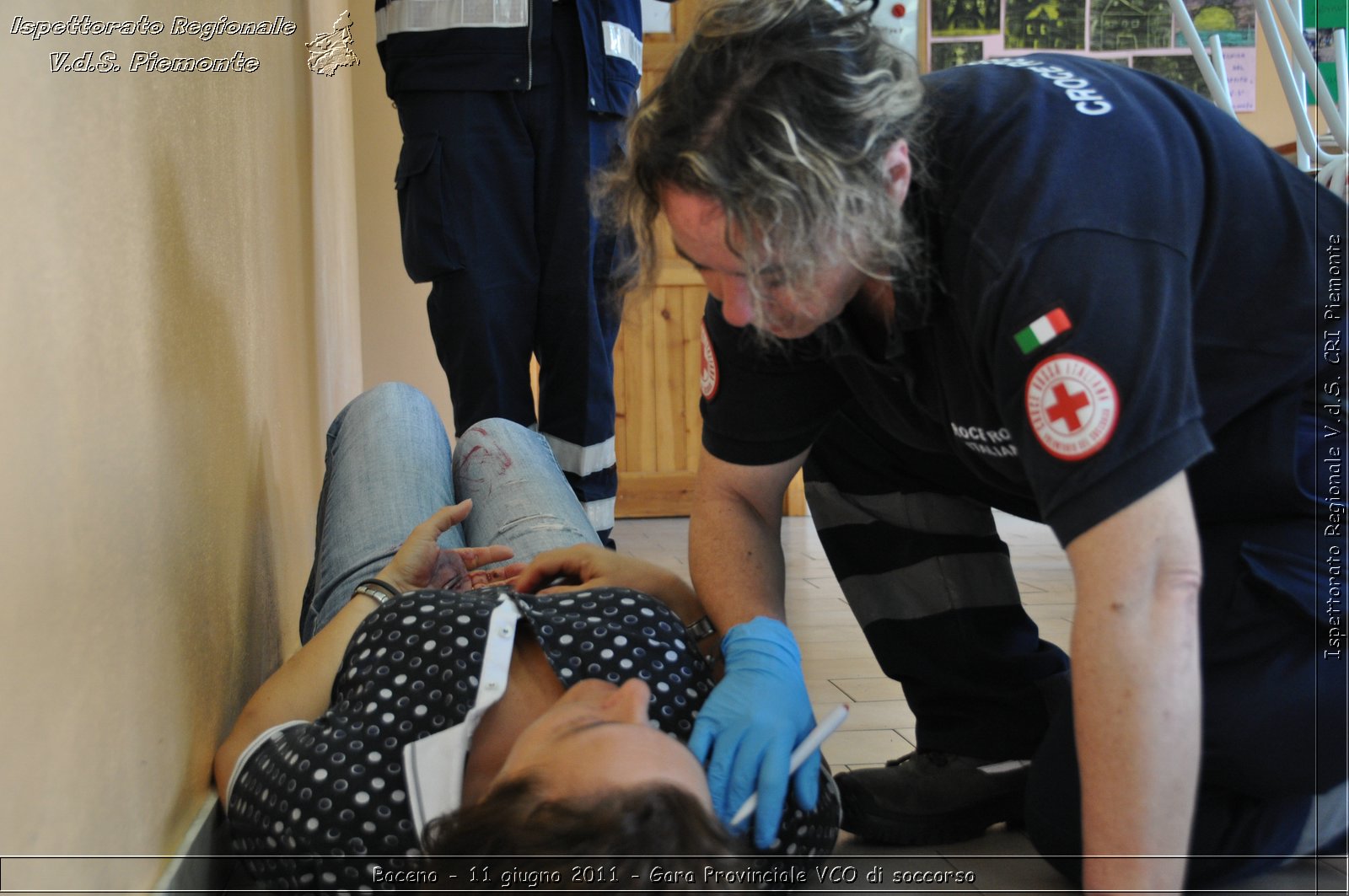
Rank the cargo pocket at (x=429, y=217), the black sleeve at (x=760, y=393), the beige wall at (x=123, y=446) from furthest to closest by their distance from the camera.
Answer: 1. the cargo pocket at (x=429, y=217)
2. the black sleeve at (x=760, y=393)
3. the beige wall at (x=123, y=446)

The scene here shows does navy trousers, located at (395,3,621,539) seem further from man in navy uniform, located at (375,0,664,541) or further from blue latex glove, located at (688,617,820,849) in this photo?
blue latex glove, located at (688,617,820,849)

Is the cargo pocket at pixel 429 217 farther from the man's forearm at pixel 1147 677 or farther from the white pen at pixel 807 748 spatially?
the man's forearm at pixel 1147 677

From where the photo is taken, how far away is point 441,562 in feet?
4.00

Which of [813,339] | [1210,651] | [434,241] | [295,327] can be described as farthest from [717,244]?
[295,327]

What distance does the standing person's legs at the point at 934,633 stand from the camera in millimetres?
1150

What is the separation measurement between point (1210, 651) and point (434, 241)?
4.24 ft

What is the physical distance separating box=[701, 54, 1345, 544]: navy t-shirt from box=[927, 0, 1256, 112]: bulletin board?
317cm

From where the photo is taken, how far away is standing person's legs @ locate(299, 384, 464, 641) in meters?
1.31

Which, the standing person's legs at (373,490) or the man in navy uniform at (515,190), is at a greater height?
the man in navy uniform at (515,190)

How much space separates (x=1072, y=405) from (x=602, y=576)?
0.58 metres

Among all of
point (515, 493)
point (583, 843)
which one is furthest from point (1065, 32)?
point (583, 843)

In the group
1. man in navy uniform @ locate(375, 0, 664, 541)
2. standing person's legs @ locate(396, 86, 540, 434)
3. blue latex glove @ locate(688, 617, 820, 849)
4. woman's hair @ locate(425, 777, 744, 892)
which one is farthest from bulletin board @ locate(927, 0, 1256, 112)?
woman's hair @ locate(425, 777, 744, 892)


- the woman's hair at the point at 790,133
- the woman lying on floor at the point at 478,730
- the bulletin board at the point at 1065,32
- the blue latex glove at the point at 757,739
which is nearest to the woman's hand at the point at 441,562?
the woman lying on floor at the point at 478,730

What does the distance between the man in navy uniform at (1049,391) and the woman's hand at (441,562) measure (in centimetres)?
24
